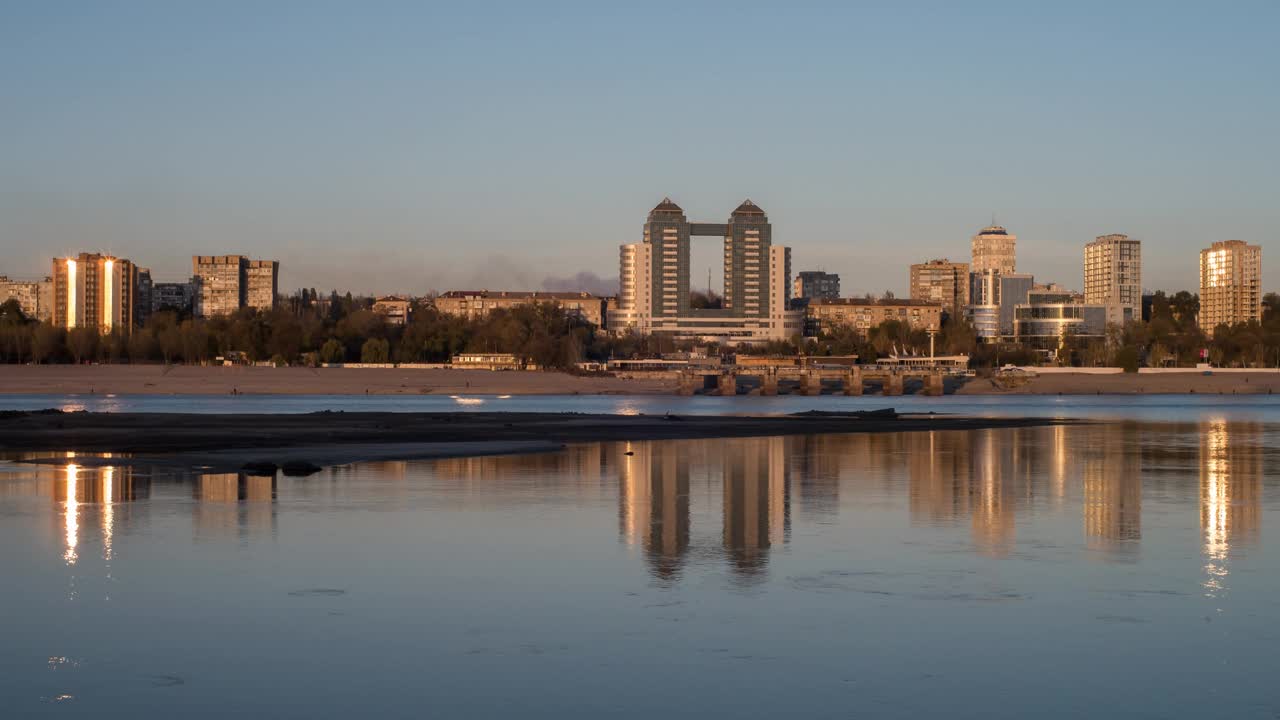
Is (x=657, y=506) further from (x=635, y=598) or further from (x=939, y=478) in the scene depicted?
(x=635, y=598)

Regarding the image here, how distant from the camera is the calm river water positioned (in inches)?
402

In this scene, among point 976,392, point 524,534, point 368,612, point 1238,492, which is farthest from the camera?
point 976,392

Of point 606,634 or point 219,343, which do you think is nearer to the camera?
point 606,634

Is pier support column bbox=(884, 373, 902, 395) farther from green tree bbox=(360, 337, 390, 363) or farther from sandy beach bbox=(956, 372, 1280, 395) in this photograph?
Answer: green tree bbox=(360, 337, 390, 363)

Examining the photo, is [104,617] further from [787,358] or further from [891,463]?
[787,358]

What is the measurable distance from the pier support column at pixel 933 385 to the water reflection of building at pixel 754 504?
94.7 meters

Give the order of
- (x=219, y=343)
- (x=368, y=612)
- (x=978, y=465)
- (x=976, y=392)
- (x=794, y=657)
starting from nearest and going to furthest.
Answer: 1. (x=794, y=657)
2. (x=368, y=612)
3. (x=978, y=465)
4. (x=976, y=392)
5. (x=219, y=343)

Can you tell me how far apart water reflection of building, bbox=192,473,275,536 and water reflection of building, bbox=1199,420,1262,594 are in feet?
39.1

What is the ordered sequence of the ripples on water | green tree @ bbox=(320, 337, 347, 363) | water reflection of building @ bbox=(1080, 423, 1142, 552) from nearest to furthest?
water reflection of building @ bbox=(1080, 423, 1142, 552) < the ripples on water < green tree @ bbox=(320, 337, 347, 363)

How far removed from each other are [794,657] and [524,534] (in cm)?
811

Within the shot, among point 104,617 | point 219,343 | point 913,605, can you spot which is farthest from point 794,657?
point 219,343

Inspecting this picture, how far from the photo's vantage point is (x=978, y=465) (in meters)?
31.1

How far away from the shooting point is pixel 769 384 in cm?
13488

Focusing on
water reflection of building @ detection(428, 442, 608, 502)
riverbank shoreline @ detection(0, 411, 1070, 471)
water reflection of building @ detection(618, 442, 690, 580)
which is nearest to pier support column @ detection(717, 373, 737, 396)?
riverbank shoreline @ detection(0, 411, 1070, 471)
